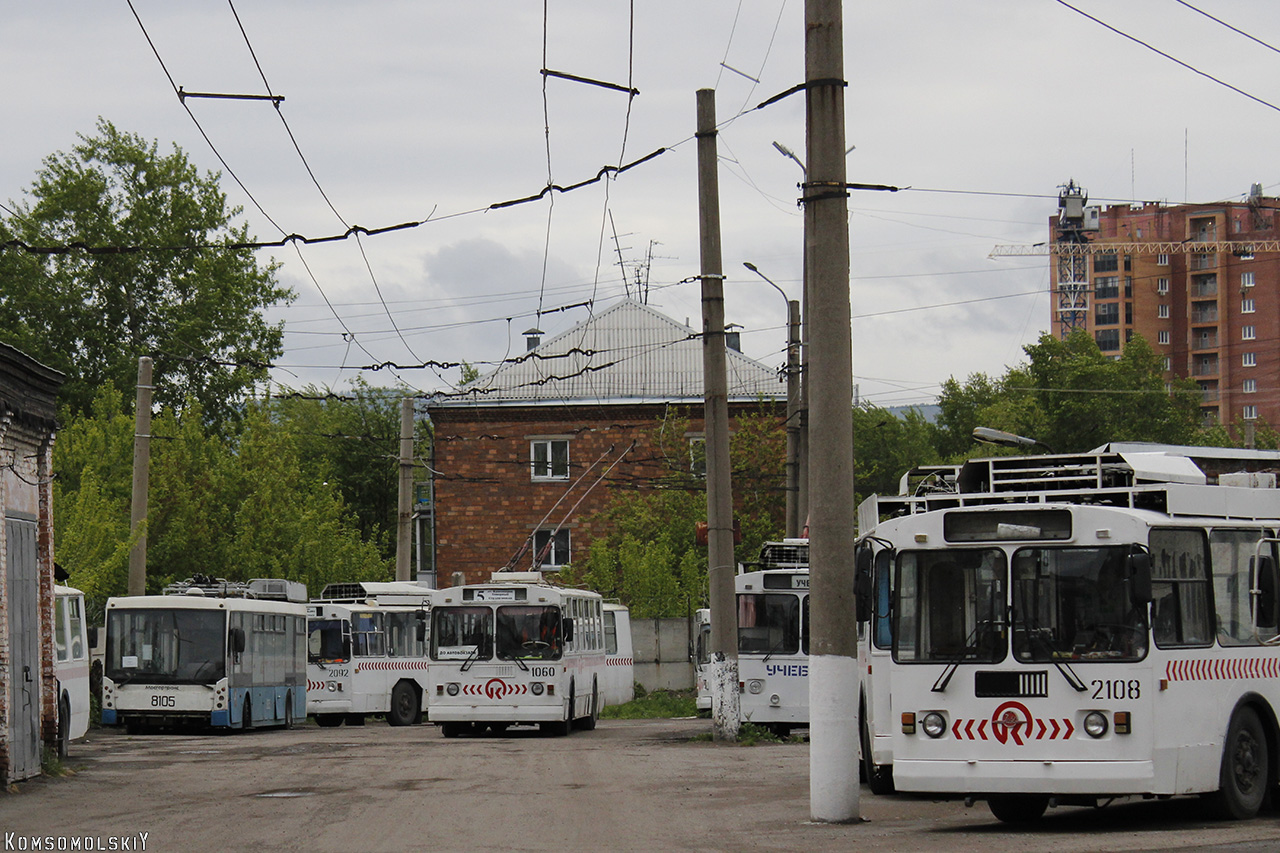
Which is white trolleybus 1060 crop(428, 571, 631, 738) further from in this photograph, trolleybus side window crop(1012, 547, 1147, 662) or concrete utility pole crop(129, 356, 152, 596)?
trolleybus side window crop(1012, 547, 1147, 662)

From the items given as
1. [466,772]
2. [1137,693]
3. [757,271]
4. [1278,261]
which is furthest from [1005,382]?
[1137,693]

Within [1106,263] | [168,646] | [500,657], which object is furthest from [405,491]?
[1106,263]

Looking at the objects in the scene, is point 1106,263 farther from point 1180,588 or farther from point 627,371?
point 1180,588

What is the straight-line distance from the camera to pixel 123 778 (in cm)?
1870

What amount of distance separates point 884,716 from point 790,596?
11612 millimetres

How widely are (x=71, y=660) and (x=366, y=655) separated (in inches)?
484

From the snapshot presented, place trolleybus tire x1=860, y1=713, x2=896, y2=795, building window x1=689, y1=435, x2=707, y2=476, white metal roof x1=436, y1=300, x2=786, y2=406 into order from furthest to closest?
1. white metal roof x1=436, y1=300, x2=786, y2=406
2. building window x1=689, y1=435, x2=707, y2=476
3. trolleybus tire x1=860, y1=713, x2=896, y2=795

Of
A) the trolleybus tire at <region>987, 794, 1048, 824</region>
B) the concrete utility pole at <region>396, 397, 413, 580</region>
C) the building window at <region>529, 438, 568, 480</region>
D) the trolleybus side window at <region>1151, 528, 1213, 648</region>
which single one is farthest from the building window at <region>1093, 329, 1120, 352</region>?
the trolleybus tire at <region>987, 794, 1048, 824</region>

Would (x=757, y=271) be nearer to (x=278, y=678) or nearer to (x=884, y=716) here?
(x=278, y=678)

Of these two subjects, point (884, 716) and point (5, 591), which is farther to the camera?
point (5, 591)

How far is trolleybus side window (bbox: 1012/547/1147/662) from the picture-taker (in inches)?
472

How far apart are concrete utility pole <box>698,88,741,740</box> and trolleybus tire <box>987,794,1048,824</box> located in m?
11.3

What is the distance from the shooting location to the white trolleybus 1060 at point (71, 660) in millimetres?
22734

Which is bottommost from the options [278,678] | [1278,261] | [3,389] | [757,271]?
[278,678]
